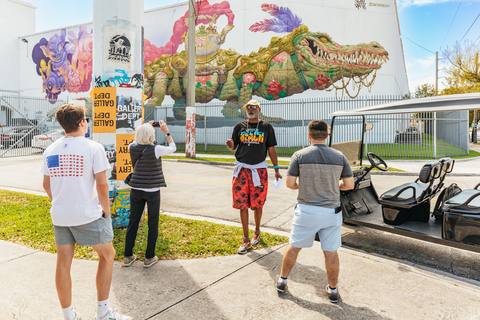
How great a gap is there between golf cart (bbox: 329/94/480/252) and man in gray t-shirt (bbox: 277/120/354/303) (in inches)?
62.9

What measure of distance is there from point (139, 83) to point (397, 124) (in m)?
16.3

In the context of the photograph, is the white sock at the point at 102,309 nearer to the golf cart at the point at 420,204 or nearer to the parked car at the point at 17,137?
the golf cart at the point at 420,204

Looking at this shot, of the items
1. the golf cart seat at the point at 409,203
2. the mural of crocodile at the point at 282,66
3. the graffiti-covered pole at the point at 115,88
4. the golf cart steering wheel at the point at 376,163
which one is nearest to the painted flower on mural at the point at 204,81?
the mural of crocodile at the point at 282,66

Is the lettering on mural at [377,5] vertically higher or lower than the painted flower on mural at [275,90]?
higher

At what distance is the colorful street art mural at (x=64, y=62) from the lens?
1091 inches

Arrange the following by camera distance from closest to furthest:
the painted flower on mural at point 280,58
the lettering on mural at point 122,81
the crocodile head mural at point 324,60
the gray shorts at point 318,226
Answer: the gray shorts at point 318,226, the lettering on mural at point 122,81, the crocodile head mural at point 324,60, the painted flower on mural at point 280,58

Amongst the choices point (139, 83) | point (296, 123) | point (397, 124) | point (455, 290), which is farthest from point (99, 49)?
point (397, 124)

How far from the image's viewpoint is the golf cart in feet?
12.7

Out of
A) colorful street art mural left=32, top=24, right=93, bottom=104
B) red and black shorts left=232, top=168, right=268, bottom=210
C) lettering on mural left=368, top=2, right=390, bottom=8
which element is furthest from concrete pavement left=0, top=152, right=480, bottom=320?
colorful street art mural left=32, top=24, right=93, bottom=104

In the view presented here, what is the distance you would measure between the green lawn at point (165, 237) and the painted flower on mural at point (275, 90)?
16576mm

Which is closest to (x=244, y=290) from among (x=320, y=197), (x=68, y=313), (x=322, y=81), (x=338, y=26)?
(x=320, y=197)

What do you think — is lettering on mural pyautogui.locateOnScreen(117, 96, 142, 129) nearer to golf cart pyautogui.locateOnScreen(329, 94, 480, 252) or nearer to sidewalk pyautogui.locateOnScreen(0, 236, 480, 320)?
sidewalk pyautogui.locateOnScreen(0, 236, 480, 320)

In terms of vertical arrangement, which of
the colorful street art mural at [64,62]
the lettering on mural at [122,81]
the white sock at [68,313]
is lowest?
the white sock at [68,313]

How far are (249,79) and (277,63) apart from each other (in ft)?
6.74
